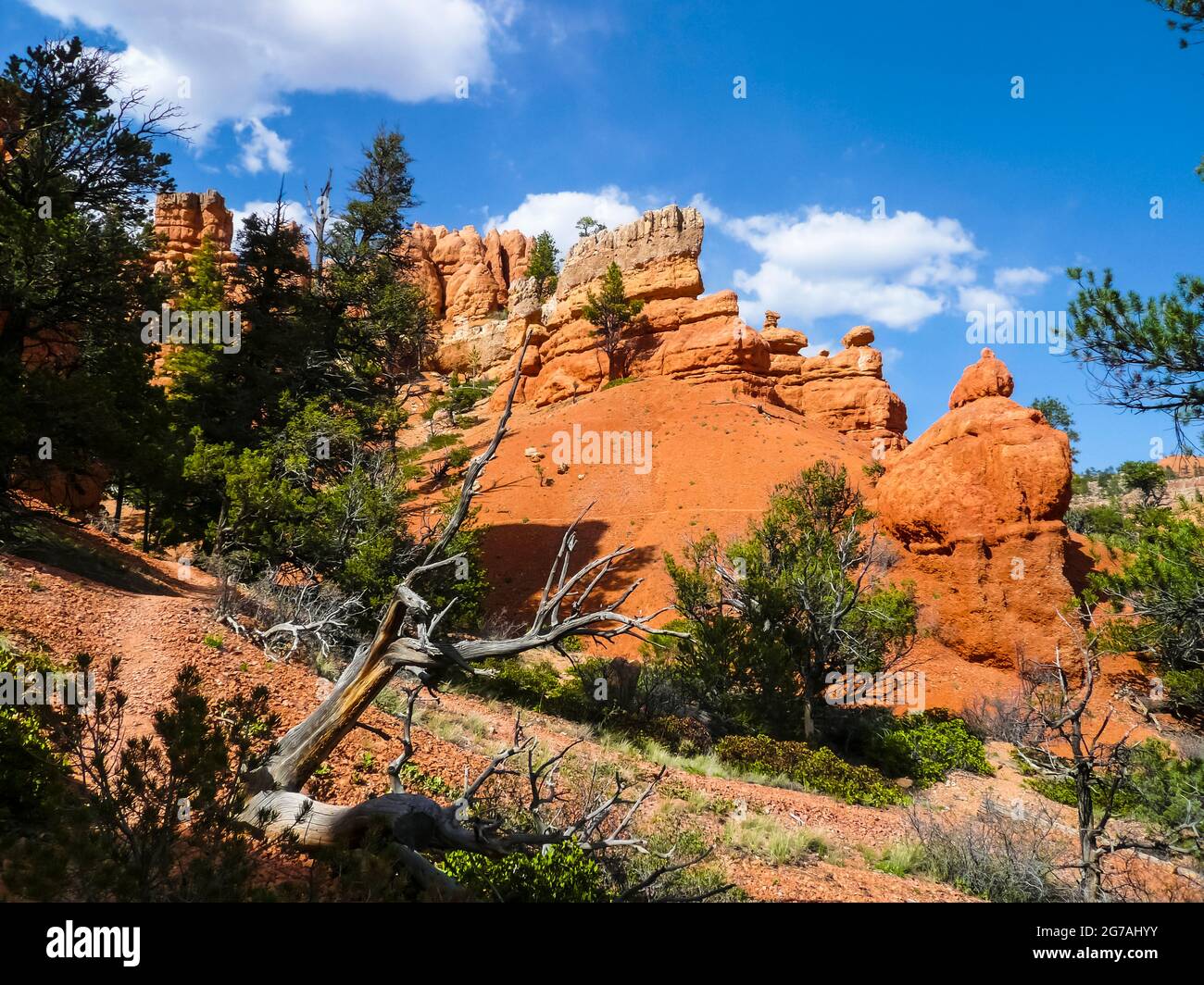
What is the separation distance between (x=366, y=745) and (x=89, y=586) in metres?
6.92

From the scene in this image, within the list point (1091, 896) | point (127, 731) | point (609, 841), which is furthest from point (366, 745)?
point (1091, 896)

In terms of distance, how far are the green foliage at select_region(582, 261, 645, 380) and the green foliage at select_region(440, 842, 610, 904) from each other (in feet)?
161

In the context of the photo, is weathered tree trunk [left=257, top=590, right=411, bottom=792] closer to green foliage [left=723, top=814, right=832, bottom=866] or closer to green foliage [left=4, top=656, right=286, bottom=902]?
green foliage [left=4, top=656, right=286, bottom=902]

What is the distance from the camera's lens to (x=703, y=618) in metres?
18.8

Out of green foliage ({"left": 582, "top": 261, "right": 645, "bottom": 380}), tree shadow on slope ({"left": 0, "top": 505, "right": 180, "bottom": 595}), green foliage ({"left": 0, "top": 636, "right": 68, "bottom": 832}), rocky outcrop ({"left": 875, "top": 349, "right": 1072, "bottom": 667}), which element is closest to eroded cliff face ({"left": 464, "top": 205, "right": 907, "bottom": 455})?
green foliage ({"left": 582, "top": 261, "right": 645, "bottom": 380})

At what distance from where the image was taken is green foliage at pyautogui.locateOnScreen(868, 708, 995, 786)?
16.3 meters

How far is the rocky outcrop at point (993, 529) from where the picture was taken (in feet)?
78.7

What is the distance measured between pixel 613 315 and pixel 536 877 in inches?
2011

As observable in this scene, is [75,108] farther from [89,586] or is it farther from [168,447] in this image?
[89,586]

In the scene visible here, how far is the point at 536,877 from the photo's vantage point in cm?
530

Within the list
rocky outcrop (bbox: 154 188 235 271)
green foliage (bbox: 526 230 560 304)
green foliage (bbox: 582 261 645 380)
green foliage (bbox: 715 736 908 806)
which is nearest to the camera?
green foliage (bbox: 715 736 908 806)
